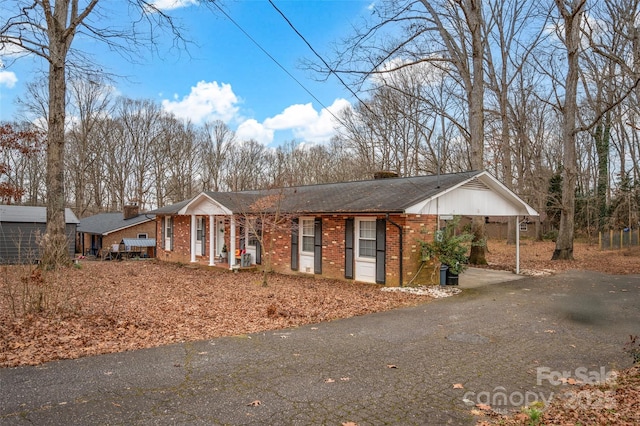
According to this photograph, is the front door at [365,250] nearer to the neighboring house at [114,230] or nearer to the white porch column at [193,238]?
the white porch column at [193,238]

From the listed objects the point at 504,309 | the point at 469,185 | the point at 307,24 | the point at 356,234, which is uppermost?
the point at 307,24

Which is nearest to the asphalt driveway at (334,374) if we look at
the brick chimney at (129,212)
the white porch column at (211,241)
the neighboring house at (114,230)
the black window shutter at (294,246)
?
the black window shutter at (294,246)

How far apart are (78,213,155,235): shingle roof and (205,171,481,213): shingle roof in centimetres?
1706

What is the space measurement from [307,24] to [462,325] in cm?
743

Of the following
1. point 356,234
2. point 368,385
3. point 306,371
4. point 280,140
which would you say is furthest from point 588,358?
point 280,140

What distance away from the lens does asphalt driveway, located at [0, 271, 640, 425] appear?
377 centimetres

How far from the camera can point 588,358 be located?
5.55m

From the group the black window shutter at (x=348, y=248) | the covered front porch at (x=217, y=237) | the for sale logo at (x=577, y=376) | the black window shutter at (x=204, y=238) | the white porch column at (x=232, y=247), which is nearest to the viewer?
the for sale logo at (x=577, y=376)

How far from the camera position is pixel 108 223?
32.8 metres

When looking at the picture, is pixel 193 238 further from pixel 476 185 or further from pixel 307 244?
pixel 476 185

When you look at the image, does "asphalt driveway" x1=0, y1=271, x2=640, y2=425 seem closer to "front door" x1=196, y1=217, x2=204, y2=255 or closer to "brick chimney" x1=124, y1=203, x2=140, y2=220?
"front door" x1=196, y1=217, x2=204, y2=255

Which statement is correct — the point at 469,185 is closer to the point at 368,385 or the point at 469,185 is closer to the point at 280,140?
the point at 368,385

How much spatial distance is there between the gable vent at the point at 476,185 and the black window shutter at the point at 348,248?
13.0ft

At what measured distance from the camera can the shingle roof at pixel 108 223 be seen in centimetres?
3120
